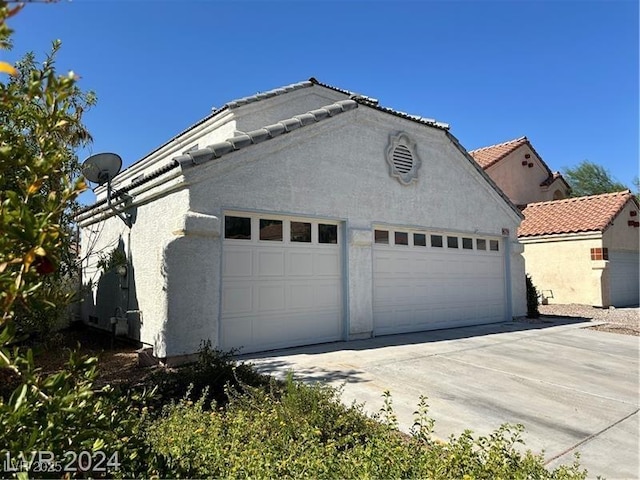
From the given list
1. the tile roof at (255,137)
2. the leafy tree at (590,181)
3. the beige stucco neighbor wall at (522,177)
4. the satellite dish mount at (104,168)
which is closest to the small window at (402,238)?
the tile roof at (255,137)

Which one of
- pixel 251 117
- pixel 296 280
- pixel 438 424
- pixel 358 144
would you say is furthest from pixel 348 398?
pixel 251 117

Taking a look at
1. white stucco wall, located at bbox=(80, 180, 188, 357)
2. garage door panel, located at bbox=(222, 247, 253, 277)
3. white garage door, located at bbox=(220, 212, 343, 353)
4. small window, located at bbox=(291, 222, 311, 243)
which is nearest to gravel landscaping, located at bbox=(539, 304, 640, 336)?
white garage door, located at bbox=(220, 212, 343, 353)

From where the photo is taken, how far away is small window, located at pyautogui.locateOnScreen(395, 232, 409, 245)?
1030 cm

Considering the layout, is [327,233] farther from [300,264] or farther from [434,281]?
[434,281]

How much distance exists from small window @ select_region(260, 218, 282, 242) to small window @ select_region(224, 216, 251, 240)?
1.03 feet

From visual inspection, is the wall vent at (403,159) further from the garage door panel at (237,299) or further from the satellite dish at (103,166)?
the satellite dish at (103,166)

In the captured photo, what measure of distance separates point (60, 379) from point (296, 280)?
643 centimetres

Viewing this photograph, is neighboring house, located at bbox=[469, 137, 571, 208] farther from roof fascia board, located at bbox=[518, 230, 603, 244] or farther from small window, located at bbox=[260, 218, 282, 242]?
small window, located at bbox=[260, 218, 282, 242]

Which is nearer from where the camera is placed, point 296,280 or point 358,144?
point 296,280

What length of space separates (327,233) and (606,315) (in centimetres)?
1237

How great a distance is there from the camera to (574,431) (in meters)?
4.27

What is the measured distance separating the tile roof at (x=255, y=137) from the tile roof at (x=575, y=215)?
1369cm

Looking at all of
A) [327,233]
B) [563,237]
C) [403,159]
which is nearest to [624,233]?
[563,237]

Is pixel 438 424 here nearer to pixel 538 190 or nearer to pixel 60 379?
pixel 60 379
